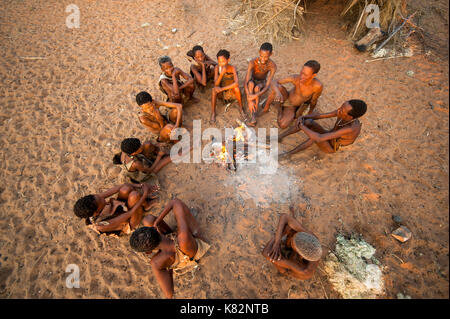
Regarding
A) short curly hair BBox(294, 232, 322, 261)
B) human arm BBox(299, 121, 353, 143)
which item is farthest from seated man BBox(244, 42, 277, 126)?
short curly hair BBox(294, 232, 322, 261)

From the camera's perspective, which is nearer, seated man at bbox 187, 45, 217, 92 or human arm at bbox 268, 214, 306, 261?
human arm at bbox 268, 214, 306, 261

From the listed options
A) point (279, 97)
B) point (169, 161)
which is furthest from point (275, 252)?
point (279, 97)

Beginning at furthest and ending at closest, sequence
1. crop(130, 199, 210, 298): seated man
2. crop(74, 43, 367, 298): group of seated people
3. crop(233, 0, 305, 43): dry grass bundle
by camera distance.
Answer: crop(233, 0, 305, 43): dry grass bundle → crop(74, 43, 367, 298): group of seated people → crop(130, 199, 210, 298): seated man

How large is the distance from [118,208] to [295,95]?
3.66m

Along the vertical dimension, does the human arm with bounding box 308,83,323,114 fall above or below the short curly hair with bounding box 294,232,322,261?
above

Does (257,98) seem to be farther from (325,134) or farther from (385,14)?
(385,14)

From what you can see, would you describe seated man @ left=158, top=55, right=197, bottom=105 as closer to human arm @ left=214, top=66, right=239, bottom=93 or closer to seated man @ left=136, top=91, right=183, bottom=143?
seated man @ left=136, top=91, right=183, bottom=143

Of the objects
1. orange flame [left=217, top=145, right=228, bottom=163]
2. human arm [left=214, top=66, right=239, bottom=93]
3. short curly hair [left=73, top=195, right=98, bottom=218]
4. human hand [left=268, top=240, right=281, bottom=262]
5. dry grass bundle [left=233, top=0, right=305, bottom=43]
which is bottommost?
human hand [left=268, top=240, right=281, bottom=262]

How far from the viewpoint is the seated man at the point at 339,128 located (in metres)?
2.99

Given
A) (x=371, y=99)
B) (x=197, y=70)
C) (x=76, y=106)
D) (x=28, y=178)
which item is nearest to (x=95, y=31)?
(x=76, y=106)

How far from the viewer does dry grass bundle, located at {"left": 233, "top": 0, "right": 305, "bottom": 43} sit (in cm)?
545

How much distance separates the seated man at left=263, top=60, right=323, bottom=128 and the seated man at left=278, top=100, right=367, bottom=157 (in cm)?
43

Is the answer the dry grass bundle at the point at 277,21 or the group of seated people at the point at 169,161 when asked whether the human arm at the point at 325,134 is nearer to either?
the group of seated people at the point at 169,161

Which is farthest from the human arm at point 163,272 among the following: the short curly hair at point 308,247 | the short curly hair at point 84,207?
the short curly hair at point 308,247
